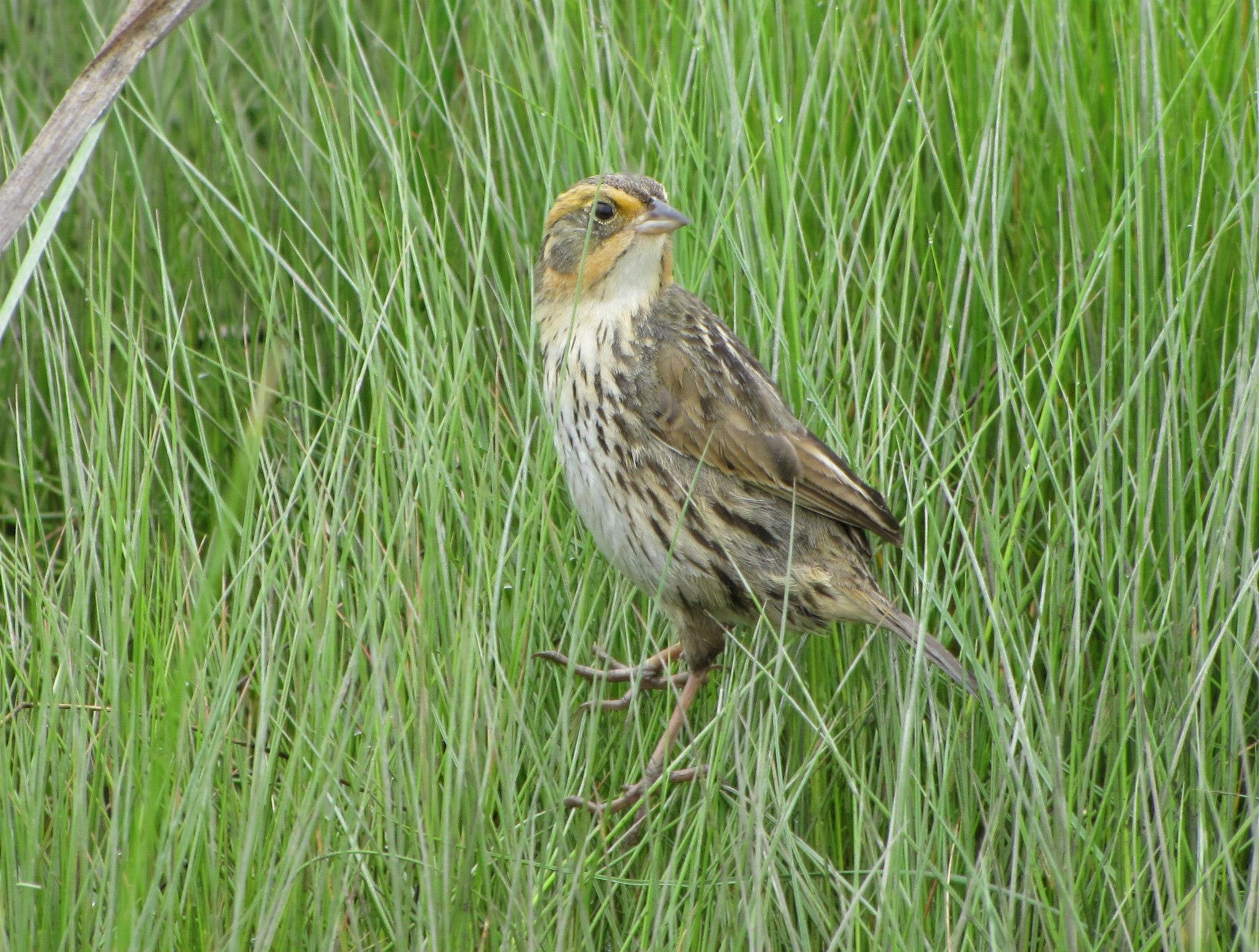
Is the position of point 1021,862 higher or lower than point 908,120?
lower

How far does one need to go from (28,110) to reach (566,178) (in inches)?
68.4

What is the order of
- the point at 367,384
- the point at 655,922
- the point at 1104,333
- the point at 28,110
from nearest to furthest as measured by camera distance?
the point at 655,922, the point at 1104,333, the point at 367,384, the point at 28,110

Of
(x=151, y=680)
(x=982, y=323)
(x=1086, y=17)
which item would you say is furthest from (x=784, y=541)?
(x=1086, y=17)

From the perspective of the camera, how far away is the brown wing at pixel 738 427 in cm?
338

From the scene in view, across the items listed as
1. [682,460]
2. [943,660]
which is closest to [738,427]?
[682,460]

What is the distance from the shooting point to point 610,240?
3520 millimetres

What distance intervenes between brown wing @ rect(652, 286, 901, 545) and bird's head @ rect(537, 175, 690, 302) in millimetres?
147

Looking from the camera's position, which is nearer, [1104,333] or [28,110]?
[1104,333]

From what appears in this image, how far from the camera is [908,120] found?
4.06 m

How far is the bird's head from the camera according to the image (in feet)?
11.3

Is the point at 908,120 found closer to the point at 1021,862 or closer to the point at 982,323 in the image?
the point at 982,323

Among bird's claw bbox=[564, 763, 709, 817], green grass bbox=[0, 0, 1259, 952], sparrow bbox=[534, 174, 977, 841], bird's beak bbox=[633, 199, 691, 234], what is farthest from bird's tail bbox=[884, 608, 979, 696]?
bird's beak bbox=[633, 199, 691, 234]

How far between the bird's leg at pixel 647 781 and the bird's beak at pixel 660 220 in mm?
1070

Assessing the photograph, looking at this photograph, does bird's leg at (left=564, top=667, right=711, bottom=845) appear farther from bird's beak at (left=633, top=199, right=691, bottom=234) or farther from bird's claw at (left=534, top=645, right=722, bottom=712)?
bird's beak at (left=633, top=199, right=691, bottom=234)
